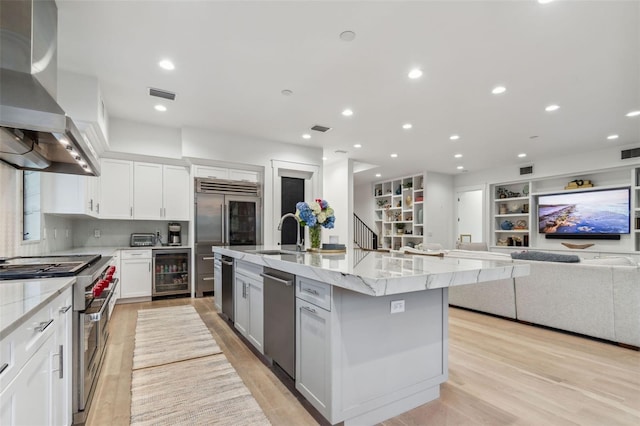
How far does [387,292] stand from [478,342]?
7.77 ft

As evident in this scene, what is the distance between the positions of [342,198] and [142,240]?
13.9 ft

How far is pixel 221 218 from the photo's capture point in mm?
5414

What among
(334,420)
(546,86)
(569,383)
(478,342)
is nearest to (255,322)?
(334,420)

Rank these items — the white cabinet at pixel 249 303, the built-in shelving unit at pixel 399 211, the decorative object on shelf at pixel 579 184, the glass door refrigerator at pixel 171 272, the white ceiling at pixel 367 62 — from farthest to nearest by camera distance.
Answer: the built-in shelving unit at pixel 399 211
the decorative object on shelf at pixel 579 184
the glass door refrigerator at pixel 171 272
the white cabinet at pixel 249 303
the white ceiling at pixel 367 62

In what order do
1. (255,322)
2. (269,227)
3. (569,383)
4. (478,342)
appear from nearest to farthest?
(569,383)
(255,322)
(478,342)
(269,227)

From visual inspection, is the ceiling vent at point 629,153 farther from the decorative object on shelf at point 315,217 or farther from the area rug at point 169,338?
the area rug at point 169,338

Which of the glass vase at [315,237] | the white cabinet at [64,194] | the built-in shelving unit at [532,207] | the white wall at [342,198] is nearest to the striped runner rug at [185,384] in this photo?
the glass vase at [315,237]

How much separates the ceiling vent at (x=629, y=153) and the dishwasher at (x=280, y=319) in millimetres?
7328

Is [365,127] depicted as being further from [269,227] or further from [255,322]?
[255,322]

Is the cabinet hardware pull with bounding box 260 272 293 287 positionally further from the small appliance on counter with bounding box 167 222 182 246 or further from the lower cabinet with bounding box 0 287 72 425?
the small appliance on counter with bounding box 167 222 182 246

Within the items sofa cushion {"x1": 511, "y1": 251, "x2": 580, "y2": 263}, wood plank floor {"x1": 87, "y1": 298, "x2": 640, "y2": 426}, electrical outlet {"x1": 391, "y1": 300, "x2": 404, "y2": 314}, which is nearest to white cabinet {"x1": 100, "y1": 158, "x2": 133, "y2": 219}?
wood plank floor {"x1": 87, "y1": 298, "x2": 640, "y2": 426}

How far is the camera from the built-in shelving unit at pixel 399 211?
9.07m

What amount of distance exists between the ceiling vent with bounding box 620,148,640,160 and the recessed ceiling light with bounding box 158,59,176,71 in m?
7.85

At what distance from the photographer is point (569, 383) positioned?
90.4 inches
